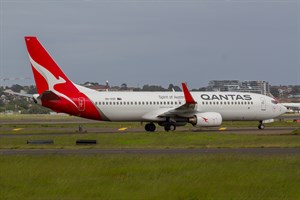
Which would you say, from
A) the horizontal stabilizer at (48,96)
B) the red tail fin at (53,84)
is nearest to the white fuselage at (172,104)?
the red tail fin at (53,84)

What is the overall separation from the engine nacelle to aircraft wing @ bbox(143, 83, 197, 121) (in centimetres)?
79

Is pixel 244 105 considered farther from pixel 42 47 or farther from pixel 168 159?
pixel 168 159

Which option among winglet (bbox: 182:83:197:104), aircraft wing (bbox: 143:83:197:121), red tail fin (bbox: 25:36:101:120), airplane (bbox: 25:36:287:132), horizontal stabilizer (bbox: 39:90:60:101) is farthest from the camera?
aircraft wing (bbox: 143:83:197:121)

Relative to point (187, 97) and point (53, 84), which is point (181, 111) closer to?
point (187, 97)

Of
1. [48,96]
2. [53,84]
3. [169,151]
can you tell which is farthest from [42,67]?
[169,151]

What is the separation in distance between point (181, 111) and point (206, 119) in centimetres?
231

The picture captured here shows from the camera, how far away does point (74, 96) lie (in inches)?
2084

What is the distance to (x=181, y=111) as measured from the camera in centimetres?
5556

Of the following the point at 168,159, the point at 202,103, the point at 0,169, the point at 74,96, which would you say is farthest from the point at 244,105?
the point at 0,169

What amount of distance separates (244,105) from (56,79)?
1791cm

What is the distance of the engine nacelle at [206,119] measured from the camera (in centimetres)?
5484

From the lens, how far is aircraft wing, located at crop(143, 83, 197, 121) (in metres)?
54.7

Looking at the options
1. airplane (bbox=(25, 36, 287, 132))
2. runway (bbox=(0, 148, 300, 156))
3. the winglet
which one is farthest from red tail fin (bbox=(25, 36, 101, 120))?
runway (bbox=(0, 148, 300, 156))

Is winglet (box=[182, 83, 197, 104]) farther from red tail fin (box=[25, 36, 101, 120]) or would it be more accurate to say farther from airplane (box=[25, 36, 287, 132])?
red tail fin (box=[25, 36, 101, 120])
